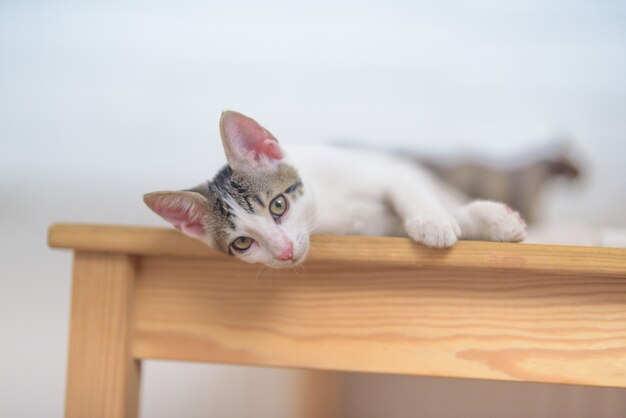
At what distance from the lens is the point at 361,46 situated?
1599mm

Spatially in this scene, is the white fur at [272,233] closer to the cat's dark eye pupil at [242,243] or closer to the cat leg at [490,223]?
the cat's dark eye pupil at [242,243]

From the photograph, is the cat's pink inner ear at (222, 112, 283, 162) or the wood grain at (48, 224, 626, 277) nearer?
the wood grain at (48, 224, 626, 277)

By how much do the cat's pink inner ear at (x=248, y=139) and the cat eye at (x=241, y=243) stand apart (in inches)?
5.6

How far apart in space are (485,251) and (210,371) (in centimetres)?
115

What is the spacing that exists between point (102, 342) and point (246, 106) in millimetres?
983

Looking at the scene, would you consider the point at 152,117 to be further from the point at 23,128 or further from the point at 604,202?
the point at 604,202

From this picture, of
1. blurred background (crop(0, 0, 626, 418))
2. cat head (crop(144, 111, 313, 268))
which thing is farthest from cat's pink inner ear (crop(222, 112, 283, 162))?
blurred background (crop(0, 0, 626, 418))

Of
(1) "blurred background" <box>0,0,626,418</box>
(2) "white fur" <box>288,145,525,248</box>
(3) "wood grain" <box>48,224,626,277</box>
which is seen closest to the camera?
(3) "wood grain" <box>48,224,626,277</box>

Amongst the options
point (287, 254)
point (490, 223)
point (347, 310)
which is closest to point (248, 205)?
point (287, 254)

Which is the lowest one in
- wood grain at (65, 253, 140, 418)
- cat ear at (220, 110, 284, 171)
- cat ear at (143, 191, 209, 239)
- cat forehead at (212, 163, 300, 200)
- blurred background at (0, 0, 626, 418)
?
wood grain at (65, 253, 140, 418)

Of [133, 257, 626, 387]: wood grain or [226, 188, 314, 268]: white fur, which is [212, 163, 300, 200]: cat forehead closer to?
[226, 188, 314, 268]: white fur

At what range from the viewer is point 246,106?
1.55 metres

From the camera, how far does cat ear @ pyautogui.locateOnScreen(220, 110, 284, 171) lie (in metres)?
0.77

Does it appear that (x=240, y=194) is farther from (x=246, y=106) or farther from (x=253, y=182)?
(x=246, y=106)
